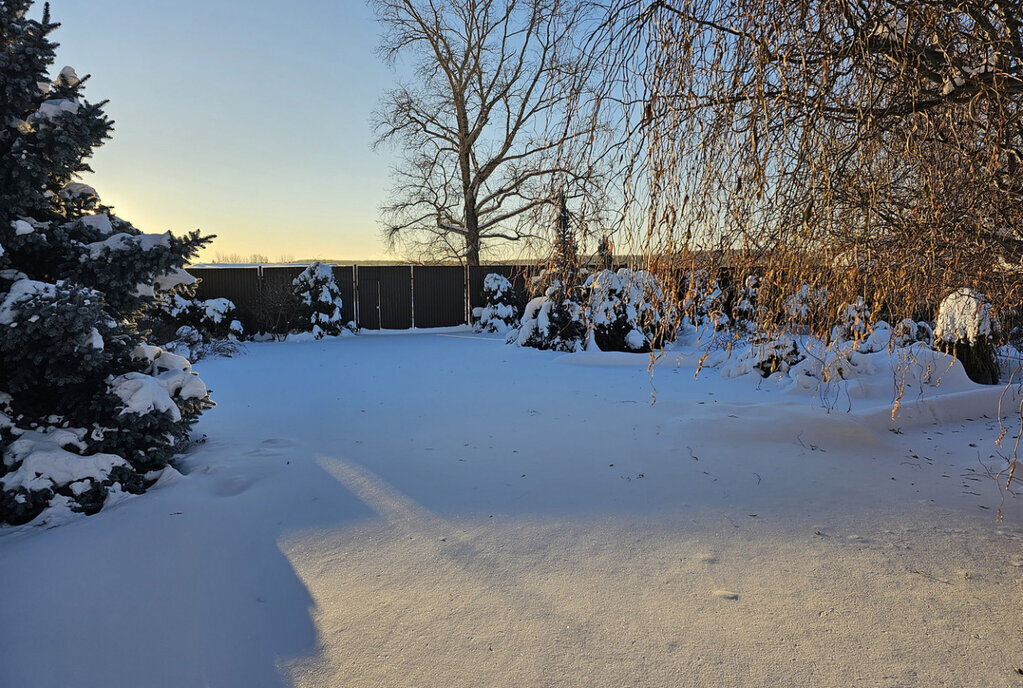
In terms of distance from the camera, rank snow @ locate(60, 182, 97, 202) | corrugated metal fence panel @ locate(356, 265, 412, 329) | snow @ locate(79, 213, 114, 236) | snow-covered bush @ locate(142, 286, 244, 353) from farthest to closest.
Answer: corrugated metal fence panel @ locate(356, 265, 412, 329)
snow-covered bush @ locate(142, 286, 244, 353)
snow @ locate(60, 182, 97, 202)
snow @ locate(79, 213, 114, 236)

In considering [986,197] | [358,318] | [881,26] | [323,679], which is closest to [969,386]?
[986,197]

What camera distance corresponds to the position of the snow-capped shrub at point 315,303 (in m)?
12.2

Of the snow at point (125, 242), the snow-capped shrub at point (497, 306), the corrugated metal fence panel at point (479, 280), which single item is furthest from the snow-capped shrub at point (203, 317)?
the snow at point (125, 242)

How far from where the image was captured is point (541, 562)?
2.52 meters

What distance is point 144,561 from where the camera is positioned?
8.16 ft

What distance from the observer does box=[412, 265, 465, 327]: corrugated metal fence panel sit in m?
14.5

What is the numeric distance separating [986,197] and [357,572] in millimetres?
2662

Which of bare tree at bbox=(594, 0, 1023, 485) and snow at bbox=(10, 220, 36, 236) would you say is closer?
bare tree at bbox=(594, 0, 1023, 485)

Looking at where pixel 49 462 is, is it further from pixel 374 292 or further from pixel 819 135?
pixel 374 292

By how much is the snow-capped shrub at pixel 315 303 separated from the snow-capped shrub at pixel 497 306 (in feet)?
10.6

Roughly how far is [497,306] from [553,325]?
436cm

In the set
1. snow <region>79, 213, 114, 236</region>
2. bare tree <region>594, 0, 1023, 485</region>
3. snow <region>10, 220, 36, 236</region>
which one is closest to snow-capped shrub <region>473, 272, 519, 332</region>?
snow <region>79, 213, 114, 236</region>

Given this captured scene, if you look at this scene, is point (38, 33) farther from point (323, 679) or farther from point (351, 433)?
point (323, 679)

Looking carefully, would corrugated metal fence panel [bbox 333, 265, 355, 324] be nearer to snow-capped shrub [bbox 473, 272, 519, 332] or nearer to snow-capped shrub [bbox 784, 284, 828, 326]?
snow-capped shrub [bbox 473, 272, 519, 332]
